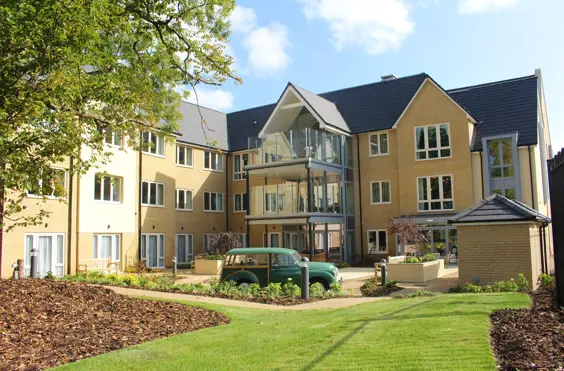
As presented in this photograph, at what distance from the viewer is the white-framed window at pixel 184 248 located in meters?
33.0

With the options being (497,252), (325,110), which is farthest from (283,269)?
(325,110)

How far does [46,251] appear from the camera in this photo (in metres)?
24.3

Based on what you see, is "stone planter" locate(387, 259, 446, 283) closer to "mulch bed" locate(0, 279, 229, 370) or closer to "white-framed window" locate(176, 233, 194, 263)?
"mulch bed" locate(0, 279, 229, 370)

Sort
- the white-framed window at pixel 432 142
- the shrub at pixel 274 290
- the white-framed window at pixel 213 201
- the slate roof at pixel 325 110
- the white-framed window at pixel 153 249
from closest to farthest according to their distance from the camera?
the shrub at pixel 274 290 → the white-framed window at pixel 432 142 → the white-framed window at pixel 153 249 → the slate roof at pixel 325 110 → the white-framed window at pixel 213 201

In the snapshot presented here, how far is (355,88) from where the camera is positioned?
35906mm

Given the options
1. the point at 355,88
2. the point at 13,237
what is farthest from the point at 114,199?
the point at 355,88

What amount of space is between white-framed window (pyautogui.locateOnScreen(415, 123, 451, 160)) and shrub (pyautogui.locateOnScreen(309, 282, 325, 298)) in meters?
16.8

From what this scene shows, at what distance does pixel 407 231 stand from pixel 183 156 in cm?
1535

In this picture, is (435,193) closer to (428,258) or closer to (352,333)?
(428,258)

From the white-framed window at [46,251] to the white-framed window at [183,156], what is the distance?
1015 cm

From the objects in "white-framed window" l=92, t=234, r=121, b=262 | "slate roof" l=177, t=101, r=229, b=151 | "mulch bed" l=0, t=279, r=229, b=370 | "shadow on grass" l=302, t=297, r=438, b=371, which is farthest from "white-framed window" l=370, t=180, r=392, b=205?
"shadow on grass" l=302, t=297, r=438, b=371

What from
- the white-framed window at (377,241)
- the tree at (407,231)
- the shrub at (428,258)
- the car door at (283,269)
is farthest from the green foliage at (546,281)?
the white-framed window at (377,241)

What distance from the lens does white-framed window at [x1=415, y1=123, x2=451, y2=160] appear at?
29719mm

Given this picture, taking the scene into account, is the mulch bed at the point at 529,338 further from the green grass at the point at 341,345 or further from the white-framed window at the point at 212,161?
the white-framed window at the point at 212,161
